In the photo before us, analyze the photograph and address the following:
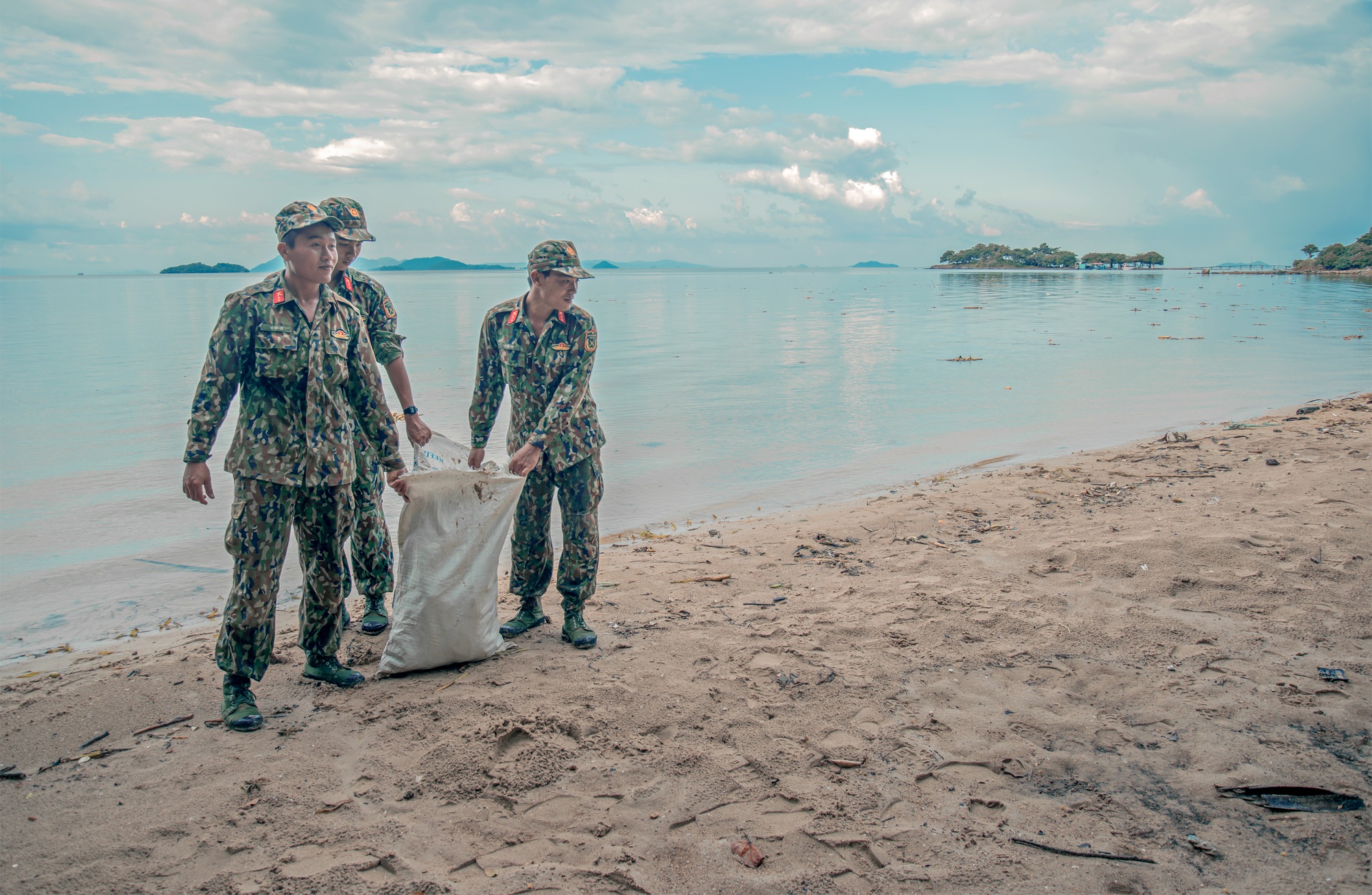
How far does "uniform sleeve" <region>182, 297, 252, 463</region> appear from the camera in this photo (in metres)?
2.96

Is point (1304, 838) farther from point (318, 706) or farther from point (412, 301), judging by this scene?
point (412, 301)

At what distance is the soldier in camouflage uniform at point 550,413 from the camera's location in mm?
3699

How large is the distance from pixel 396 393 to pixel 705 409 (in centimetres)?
893

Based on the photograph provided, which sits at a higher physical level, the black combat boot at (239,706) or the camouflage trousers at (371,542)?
the camouflage trousers at (371,542)

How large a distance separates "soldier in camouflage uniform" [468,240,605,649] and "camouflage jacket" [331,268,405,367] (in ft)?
1.93

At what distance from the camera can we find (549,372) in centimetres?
379

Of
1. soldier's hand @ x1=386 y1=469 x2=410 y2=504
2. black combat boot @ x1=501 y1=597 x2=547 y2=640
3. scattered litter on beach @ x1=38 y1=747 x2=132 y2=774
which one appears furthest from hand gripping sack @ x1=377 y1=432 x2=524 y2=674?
scattered litter on beach @ x1=38 y1=747 x2=132 y2=774

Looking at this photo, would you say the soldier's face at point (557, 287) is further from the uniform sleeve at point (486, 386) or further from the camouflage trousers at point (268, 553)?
the camouflage trousers at point (268, 553)

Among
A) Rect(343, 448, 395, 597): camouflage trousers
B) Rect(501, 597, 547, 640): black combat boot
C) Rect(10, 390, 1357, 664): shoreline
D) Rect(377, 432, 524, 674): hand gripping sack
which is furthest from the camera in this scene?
Rect(10, 390, 1357, 664): shoreline

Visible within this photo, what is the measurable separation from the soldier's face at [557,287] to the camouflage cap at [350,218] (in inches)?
43.5

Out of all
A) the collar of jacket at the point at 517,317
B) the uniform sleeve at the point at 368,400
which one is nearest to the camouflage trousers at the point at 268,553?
the uniform sleeve at the point at 368,400

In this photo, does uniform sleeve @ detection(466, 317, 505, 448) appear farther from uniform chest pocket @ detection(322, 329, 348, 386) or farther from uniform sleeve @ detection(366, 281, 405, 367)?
uniform chest pocket @ detection(322, 329, 348, 386)

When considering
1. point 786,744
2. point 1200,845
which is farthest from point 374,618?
point 1200,845

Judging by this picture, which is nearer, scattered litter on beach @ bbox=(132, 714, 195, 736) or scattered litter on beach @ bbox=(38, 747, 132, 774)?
scattered litter on beach @ bbox=(38, 747, 132, 774)
